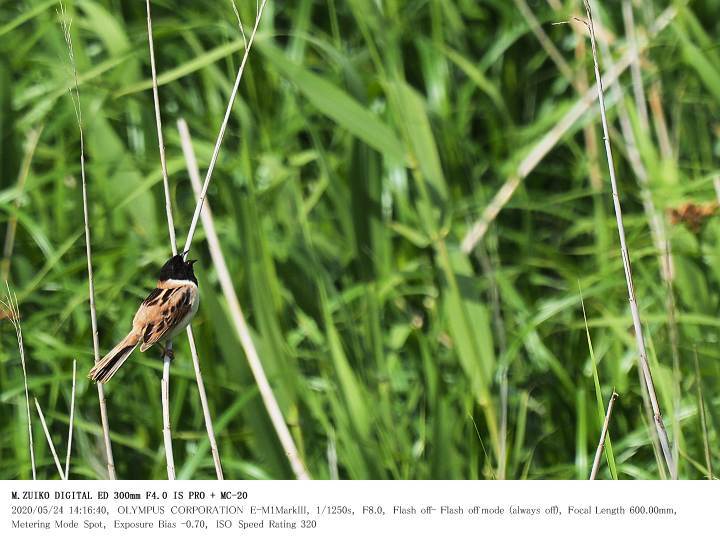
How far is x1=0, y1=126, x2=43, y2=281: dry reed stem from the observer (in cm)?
132

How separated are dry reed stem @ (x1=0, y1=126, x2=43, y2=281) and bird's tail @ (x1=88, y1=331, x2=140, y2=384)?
0.58 m

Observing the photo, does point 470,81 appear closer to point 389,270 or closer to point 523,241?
point 523,241

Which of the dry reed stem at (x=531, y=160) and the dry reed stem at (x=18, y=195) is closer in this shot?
the dry reed stem at (x=18, y=195)

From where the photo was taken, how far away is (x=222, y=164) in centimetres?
146

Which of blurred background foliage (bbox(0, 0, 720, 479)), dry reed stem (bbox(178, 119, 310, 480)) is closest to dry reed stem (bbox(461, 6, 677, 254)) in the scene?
blurred background foliage (bbox(0, 0, 720, 479))

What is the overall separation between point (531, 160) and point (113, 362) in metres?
0.93

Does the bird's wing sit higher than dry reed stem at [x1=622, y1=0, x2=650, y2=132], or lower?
lower

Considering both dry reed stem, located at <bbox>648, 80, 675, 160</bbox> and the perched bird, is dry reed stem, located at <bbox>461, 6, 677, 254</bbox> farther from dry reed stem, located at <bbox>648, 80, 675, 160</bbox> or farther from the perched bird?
the perched bird

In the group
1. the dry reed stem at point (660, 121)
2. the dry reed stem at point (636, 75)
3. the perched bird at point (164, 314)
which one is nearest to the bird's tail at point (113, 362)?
the perched bird at point (164, 314)

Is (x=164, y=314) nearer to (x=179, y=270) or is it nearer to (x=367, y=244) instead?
(x=179, y=270)

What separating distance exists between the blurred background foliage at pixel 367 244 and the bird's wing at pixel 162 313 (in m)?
0.25

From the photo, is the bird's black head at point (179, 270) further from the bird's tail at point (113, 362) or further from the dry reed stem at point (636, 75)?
the dry reed stem at point (636, 75)

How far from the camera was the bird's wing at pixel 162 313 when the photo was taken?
75 cm
